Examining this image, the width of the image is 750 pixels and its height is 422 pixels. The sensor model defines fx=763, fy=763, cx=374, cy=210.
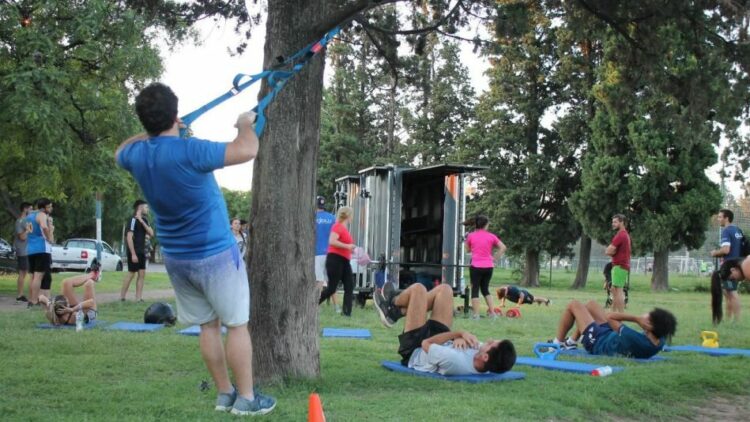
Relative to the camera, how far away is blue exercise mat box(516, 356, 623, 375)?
733cm

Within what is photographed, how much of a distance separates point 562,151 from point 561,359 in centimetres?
3033

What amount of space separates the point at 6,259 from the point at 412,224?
2581 cm

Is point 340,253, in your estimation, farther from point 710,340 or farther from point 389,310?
point 710,340

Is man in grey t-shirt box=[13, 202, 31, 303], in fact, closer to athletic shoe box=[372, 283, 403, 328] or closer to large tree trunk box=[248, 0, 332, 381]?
athletic shoe box=[372, 283, 403, 328]

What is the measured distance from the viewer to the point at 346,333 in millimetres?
9820

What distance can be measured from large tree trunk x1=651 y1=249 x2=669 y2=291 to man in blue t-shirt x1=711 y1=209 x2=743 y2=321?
20040 mm

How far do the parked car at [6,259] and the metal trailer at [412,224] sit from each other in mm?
21016

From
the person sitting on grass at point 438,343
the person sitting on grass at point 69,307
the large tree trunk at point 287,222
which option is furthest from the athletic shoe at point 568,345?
the person sitting on grass at point 69,307

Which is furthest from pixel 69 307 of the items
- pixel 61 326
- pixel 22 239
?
pixel 22 239

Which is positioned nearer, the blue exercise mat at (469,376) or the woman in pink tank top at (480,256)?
the blue exercise mat at (469,376)

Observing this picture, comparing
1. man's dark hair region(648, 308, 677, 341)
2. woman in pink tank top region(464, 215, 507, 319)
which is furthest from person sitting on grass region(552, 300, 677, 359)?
woman in pink tank top region(464, 215, 507, 319)

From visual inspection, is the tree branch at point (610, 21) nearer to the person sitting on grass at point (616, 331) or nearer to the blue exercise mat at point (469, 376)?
the person sitting on grass at point (616, 331)

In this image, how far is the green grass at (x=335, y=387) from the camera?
5.08m

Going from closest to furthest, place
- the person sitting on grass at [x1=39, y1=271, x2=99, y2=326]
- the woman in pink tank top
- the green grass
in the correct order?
the green grass < the person sitting on grass at [x1=39, y1=271, x2=99, y2=326] < the woman in pink tank top
